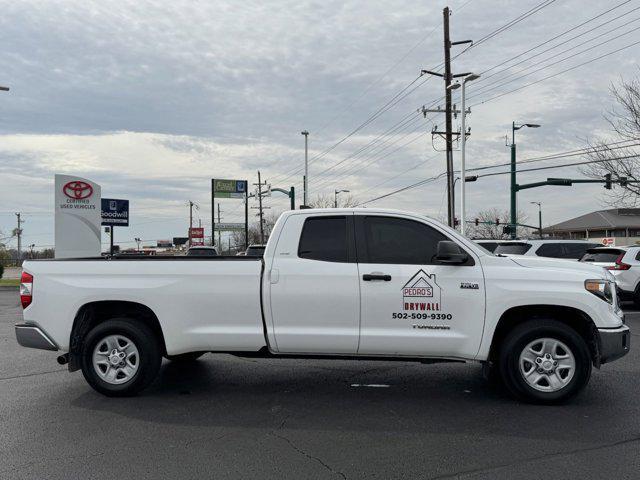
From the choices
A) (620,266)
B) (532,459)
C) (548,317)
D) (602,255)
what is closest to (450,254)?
(548,317)

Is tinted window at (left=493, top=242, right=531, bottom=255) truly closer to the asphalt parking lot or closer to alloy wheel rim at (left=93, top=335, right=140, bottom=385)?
the asphalt parking lot

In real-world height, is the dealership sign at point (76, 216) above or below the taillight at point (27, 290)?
above

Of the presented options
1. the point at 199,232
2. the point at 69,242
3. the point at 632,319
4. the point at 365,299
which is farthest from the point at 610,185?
the point at 199,232

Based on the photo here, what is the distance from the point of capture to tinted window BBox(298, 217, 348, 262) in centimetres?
582

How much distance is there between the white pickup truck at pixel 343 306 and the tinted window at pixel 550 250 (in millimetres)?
9072

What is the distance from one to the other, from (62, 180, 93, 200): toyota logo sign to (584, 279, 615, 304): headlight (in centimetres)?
1817

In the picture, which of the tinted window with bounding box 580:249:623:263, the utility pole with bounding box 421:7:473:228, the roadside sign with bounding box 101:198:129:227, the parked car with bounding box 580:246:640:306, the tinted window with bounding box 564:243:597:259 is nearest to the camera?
the parked car with bounding box 580:246:640:306

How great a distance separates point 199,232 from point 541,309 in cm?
5985

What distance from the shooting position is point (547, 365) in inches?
219

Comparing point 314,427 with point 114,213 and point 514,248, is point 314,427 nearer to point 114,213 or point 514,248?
point 514,248

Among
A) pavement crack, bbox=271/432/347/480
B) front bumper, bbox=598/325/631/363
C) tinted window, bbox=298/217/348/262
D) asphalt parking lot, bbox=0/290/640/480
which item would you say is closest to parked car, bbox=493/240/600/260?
asphalt parking lot, bbox=0/290/640/480

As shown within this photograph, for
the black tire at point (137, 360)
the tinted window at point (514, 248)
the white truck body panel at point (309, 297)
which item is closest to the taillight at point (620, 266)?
the tinted window at point (514, 248)

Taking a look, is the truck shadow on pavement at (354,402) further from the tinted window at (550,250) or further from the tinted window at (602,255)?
the tinted window at (602,255)

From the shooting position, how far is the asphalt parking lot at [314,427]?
412 centimetres
